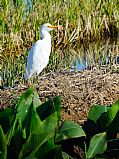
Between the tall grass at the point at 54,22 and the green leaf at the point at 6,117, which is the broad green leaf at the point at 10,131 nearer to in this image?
the green leaf at the point at 6,117

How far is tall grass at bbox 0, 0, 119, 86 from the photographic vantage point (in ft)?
33.4

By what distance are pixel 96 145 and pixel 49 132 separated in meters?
0.48

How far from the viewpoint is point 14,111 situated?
4.11 m

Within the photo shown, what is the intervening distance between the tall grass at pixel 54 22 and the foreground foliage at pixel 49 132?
4.49m

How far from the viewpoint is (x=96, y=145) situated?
411 centimetres

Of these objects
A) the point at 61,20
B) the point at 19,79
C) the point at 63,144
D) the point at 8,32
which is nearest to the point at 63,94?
the point at 63,144

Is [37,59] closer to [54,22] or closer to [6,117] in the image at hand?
[6,117]

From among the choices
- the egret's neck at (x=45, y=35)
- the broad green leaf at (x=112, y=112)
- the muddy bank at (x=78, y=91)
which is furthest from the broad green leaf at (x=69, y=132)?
the egret's neck at (x=45, y=35)

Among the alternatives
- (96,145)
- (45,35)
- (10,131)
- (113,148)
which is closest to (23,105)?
(10,131)

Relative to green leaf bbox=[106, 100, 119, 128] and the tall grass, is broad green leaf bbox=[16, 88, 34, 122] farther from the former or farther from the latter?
the tall grass

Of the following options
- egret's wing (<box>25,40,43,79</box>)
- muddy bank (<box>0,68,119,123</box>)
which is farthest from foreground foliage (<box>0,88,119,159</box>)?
egret's wing (<box>25,40,43,79</box>)

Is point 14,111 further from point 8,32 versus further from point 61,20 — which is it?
point 61,20

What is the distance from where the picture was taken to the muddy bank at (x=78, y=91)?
17.3 ft

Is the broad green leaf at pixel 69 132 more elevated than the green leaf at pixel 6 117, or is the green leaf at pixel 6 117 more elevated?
the green leaf at pixel 6 117
